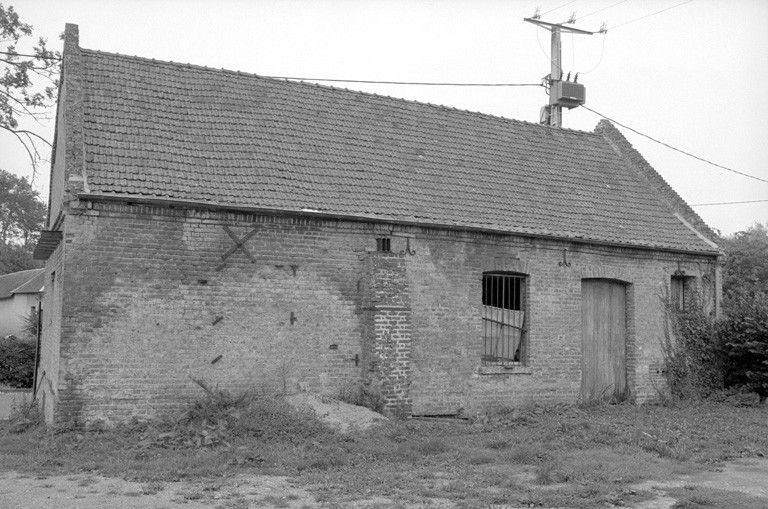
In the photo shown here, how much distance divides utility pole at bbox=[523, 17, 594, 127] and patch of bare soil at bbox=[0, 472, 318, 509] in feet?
54.0

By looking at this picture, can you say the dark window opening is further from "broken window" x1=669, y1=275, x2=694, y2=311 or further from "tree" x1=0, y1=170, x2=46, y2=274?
"tree" x1=0, y1=170, x2=46, y2=274

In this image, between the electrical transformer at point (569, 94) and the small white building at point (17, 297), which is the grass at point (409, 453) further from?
the small white building at point (17, 297)

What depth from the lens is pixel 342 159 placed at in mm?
14438

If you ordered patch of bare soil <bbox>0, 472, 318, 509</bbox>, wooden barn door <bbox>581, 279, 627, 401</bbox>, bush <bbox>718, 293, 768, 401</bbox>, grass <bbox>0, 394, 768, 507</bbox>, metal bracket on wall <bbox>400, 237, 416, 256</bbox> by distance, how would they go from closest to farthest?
patch of bare soil <bbox>0, 472, 318, 509</bbox>, grass <bbox>0, 394, 768, 507</bbox>, metal bracket on wall <bbox>400, 237, 416, 256</bbox>, wooden barn door <bbox>581, 279, 627, 401</bbox>, bush <bbox>718, 293, 768, 401</bbox>

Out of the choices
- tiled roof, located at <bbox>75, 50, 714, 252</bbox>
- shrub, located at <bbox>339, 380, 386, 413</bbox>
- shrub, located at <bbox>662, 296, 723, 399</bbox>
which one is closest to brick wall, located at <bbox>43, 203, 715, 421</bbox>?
shrub, located at <bbox>339, 380, 386, 413</bbox>

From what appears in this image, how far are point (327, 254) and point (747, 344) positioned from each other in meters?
9.44

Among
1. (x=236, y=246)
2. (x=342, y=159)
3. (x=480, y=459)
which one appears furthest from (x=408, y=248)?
(x=480, y=459)

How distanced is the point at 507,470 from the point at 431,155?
26.9 ft

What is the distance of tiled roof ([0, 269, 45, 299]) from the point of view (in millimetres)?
37062

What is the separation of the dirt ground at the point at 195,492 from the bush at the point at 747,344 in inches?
295

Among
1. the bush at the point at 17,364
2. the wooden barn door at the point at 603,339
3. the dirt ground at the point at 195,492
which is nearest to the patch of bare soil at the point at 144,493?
the dirt ground at the point at 195,492

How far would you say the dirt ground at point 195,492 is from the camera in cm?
765

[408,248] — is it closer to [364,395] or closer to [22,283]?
[364,395]

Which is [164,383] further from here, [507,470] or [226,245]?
[507,470]
